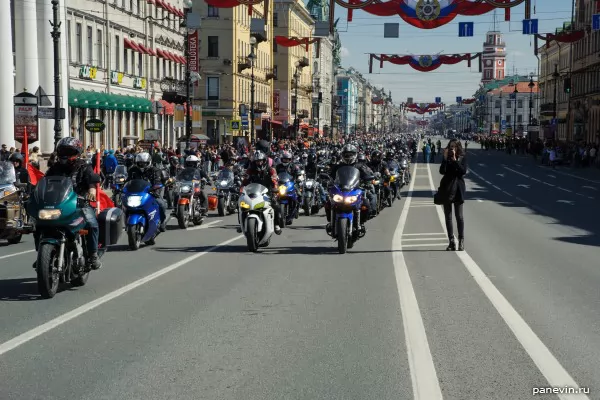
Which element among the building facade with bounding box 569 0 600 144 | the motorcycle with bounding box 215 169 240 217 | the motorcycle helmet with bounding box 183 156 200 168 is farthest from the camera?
the building facade with bounding box 569 0 600 144

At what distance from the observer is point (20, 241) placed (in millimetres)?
18531

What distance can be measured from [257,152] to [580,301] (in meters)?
7.95

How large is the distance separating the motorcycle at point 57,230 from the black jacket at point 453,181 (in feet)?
20.4

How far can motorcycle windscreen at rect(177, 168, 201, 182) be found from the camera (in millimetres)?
20562

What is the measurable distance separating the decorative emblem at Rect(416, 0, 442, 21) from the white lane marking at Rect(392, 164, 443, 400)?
57.2 ft

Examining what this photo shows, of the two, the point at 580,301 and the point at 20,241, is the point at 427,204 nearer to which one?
the point at 20,241

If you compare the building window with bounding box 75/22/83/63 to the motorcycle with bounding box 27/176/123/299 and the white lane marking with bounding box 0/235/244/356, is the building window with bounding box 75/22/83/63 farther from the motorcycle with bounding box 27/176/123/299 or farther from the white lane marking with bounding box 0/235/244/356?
the motorcycle with bounding box 27/176/123/299

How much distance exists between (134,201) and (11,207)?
2890 millimetres

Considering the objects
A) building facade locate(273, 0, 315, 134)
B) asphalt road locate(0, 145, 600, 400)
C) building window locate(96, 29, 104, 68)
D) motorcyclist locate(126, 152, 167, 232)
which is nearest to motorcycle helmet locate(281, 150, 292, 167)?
motorcyclist locate(126, 152, 167, 232)

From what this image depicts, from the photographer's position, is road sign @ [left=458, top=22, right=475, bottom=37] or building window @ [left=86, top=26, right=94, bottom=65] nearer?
road sign @ [left=458, top=22, right=475, bottom=37]

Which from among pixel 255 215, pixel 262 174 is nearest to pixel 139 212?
pixel 255 215

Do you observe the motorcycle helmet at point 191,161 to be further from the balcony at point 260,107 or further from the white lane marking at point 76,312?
the balcony at point 260,107

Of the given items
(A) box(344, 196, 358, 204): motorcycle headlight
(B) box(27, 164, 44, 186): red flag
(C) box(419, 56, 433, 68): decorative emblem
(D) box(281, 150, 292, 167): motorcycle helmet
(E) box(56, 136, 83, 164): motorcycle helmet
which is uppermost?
(C) box(419, 56, 433, 68): decorative emblem

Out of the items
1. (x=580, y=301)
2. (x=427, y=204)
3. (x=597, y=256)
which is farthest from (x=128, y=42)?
(x=580, y=301)
